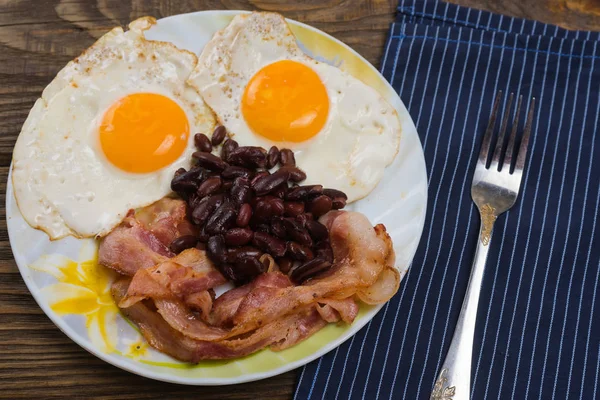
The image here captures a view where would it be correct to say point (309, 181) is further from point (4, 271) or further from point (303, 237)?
point (4, 271)

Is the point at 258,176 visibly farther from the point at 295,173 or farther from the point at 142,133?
the point at 142,133

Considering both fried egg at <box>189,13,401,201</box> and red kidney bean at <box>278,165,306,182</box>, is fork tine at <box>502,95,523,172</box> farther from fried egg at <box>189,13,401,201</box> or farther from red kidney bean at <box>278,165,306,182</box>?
red kidney bean at <box>278,165,306,182</box>

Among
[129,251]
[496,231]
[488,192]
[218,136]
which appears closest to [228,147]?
[218,136]

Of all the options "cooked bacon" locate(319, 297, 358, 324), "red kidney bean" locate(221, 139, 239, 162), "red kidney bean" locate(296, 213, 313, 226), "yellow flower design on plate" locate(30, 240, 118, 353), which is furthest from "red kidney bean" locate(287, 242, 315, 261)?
"yellow flower design on plate" locate(30, 240, 118, 353)

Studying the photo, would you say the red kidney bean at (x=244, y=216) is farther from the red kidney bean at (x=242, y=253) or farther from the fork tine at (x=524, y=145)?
the fork tine at (x=524, y=145)

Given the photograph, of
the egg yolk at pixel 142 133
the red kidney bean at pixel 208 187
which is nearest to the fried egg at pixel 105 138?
the egg yolk at pixel 142 133

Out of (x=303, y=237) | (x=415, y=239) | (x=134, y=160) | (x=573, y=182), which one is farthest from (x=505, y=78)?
(x=134, y=160)
